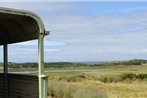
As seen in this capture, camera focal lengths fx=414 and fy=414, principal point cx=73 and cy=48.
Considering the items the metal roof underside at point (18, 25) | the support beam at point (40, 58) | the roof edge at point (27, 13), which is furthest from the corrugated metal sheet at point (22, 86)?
the roof edge at point (27, 13)

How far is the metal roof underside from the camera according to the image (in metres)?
9.23

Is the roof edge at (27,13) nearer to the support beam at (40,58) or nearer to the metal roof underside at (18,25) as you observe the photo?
the metal roof underside at (18,25)

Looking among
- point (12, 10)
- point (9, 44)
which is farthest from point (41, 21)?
point (9, 44)

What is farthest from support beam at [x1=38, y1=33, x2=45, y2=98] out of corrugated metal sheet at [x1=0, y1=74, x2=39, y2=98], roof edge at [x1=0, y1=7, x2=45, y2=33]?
corrugated metal sheet at [x1=0, y1=74, x2=39, y2=98]

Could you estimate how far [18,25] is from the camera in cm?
1046

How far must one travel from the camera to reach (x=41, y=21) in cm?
934

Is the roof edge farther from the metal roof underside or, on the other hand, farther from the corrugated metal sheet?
the corrugated metal sheet

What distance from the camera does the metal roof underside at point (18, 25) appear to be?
9234 mm

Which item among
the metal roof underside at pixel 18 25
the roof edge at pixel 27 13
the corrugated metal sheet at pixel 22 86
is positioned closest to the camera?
the roof edge at pixel 27 13

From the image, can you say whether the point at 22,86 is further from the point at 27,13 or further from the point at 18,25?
the point at 27,13

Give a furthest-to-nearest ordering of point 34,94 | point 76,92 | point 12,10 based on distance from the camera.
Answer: point 76,92 → point 34,94 → point 12,10

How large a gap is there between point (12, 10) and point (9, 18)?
1029 mm

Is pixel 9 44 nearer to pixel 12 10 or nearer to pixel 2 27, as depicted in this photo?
pixel 2 27

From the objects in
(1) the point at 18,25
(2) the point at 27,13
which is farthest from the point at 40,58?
(1) the point at 18,25
